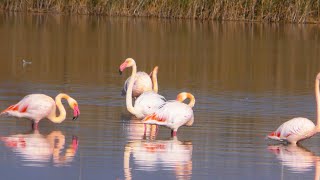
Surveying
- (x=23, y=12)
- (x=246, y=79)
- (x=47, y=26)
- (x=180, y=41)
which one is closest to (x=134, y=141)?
(x=246, y=79)

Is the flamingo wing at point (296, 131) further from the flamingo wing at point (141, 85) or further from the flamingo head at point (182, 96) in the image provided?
the flamingo wing at point (141, 85)

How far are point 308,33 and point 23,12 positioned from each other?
1175 cm

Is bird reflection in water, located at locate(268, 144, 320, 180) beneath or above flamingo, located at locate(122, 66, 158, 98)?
beneath

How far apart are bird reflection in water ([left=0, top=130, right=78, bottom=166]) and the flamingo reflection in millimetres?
595

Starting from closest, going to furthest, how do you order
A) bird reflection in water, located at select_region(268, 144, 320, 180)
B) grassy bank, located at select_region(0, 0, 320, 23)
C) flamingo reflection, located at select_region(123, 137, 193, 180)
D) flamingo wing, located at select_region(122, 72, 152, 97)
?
1. flamingo reflection, located at select_region(123, 137, 193, 180)
2. bird reflection in water, located at select_region(268, 144, 320, 180)
3. flamingo wing, located at select_region(122, 72, 152, 97)
4. grassy bank, located at select_region(0, 0, 320, 23)

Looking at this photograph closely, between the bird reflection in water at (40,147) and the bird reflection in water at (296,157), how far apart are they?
84.0 inches

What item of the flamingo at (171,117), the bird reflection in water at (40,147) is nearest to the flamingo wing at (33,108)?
the bird reflection in water at (40,147)

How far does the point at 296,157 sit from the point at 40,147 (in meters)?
2.65

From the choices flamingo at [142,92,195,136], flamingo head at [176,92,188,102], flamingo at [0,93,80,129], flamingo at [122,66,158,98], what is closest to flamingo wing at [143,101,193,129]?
flamingo at [142,92,195,136]

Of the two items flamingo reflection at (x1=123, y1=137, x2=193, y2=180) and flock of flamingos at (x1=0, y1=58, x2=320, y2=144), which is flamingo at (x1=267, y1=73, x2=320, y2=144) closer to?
flock of flamingos at (x1=0, y1=58, x2=320, y2=144)

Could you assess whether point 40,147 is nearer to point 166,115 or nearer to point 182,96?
point 166,115

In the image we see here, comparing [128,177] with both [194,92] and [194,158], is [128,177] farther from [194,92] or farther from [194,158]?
[194,92]

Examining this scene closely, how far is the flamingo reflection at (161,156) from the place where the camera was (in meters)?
9.76

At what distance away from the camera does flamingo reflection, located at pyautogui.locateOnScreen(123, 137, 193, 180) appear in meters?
9.76
